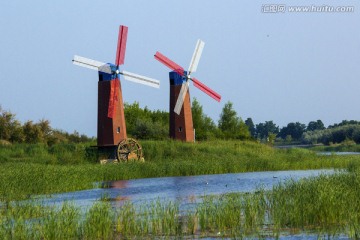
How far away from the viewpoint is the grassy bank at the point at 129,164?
2664cm

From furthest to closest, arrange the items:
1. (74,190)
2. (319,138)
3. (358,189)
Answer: (319,138)
(74,190)
(358,189)

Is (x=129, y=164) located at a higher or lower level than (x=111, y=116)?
Result: lower

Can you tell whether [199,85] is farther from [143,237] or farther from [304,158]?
[143,237]

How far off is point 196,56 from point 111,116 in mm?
11885

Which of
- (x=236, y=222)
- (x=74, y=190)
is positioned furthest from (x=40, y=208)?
(x=74, y=190)

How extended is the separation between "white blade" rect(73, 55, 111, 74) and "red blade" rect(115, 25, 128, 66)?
134 centimetres

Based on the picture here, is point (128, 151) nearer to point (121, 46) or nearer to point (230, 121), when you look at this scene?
point (121, 46)

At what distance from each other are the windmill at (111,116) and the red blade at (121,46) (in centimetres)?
65

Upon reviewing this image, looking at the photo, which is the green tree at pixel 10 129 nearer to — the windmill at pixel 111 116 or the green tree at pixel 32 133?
the green tree at pixel 32 133

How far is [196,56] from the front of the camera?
5547 cm

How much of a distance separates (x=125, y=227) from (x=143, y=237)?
0.69m

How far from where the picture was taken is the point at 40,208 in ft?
59.7

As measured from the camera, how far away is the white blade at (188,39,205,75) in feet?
179

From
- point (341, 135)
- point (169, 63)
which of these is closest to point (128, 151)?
point (169, 63)
